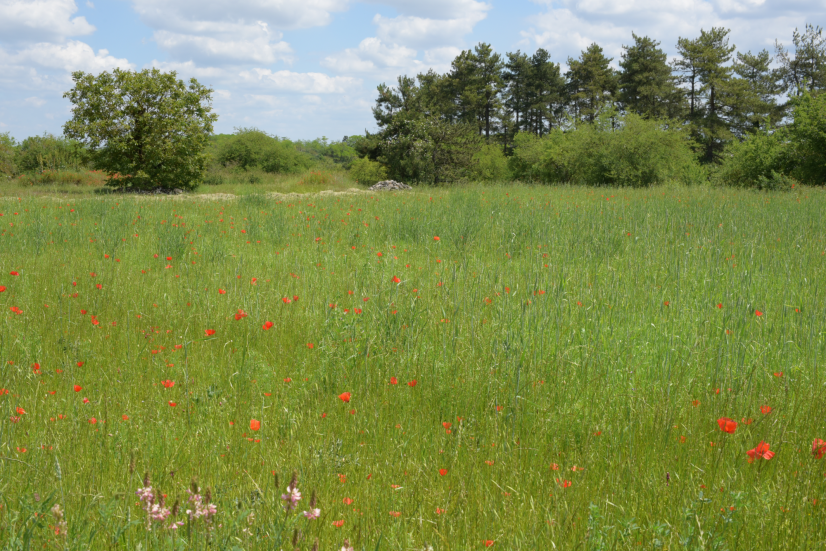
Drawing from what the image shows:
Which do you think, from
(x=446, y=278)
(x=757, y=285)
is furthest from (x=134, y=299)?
(x=757, y=285)

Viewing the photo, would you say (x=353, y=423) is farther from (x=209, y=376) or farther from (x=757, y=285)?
(x=757, y=285)

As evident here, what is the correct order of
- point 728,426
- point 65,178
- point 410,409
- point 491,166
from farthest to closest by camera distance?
point 491,166 → point 65,178 → point 410,409 → point 728,426

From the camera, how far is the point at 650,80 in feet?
127

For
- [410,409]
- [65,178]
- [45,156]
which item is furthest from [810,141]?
[45,156]

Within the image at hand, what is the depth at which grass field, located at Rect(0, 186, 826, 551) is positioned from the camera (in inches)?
68.9

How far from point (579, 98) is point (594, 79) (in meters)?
2.00

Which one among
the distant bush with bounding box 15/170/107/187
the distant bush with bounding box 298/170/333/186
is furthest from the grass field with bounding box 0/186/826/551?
the distant bush with bounding box 15/170/107/187

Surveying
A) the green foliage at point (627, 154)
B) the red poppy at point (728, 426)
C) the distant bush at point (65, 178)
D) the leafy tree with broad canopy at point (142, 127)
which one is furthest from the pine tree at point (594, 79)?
the red poppy at point (728, 426)

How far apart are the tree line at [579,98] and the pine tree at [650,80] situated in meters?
0.08

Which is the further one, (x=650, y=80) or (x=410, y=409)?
(x=650, y=80)

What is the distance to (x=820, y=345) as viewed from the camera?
142 inches

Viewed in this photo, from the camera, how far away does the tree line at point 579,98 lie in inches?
1188

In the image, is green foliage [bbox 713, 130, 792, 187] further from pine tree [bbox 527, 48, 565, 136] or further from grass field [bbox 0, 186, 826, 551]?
pine tree [bbox 527, 48, 565, 136]

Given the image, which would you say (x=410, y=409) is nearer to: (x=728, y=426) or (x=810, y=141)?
(x=728, y=426)
